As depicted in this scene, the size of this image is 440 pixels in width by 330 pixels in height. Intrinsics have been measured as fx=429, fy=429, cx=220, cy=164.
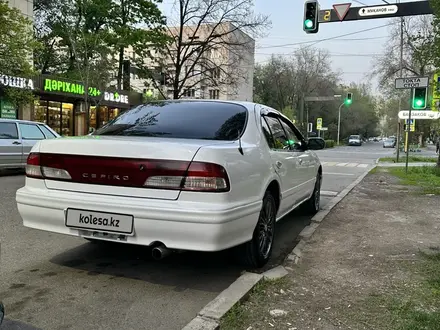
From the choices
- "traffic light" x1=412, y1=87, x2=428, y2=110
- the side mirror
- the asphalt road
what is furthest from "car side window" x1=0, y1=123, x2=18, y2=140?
"traffic light" x1=412, y1=87, x2=428, y2=110

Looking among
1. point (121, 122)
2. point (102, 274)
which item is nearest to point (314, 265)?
point (102, 274)

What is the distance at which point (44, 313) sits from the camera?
3.12m

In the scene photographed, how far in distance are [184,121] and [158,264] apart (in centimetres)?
145

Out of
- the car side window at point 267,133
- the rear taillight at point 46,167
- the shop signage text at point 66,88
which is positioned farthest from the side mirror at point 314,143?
the shop signage text at point 66,88

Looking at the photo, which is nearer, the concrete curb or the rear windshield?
the concrete curb

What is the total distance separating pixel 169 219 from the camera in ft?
10.9

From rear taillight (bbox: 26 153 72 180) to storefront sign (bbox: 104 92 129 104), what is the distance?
2411 cm

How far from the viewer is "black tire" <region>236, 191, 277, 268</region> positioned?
407 centimetres

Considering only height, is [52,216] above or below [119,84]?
below

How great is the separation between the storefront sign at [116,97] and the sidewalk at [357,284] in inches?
917

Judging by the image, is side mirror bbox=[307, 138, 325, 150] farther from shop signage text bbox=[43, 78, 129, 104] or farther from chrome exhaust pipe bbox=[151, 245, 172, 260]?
shop signage text bbox=[43, 78, 129, 104]

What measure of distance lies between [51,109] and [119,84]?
18.5ft

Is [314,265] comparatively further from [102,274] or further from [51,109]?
[51,109]

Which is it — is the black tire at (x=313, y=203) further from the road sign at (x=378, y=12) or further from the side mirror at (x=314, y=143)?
the road sign at (x=378, y=12)
